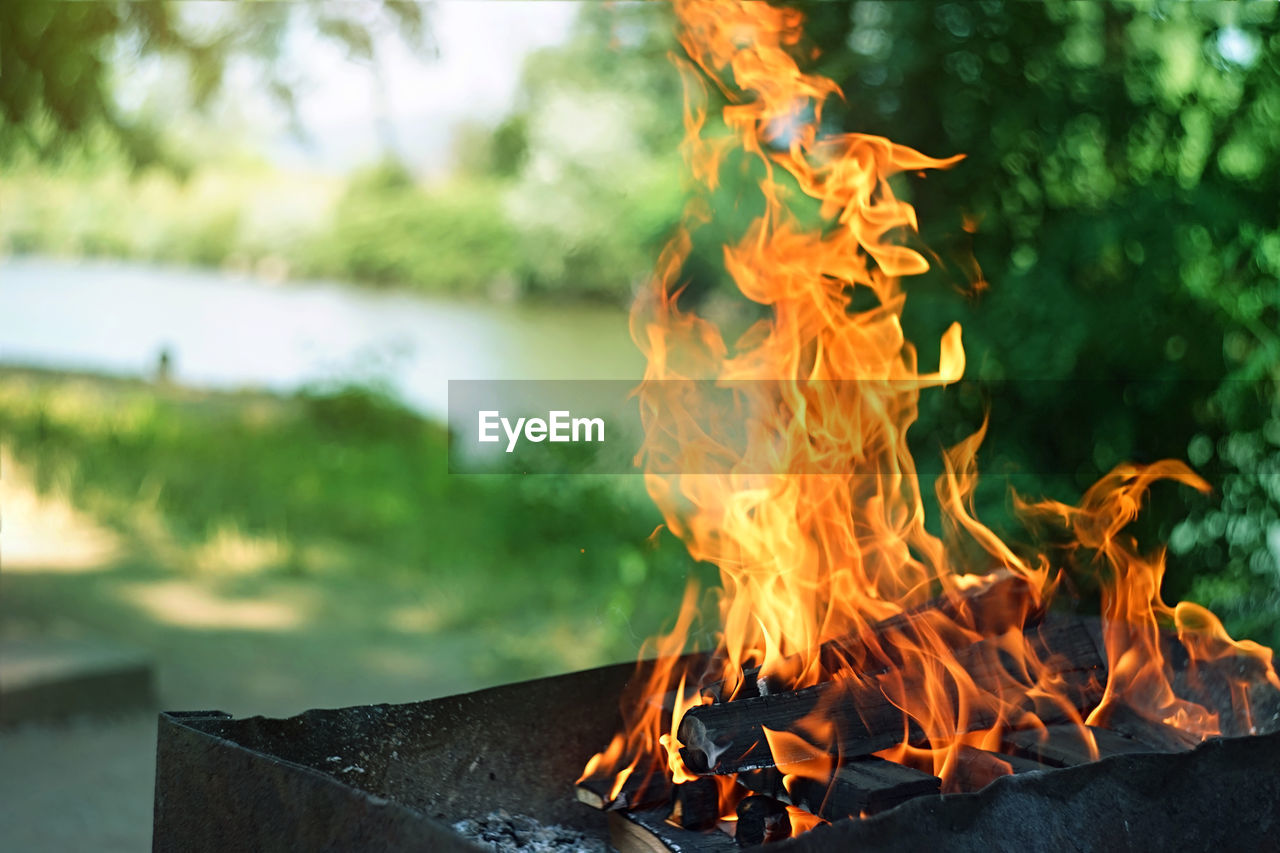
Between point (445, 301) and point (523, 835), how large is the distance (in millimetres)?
5423

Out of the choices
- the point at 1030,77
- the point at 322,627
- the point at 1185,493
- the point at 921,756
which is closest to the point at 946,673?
the point at 921,756

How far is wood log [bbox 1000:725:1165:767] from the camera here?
1681 mm

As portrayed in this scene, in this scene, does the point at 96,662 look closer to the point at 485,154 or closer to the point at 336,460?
the point at 336,460

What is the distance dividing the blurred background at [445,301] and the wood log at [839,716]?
1547 millimetres

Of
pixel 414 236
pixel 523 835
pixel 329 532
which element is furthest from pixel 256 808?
pixel 414 236

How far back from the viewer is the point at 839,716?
5.27 feet

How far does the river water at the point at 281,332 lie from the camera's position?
21.1 ft

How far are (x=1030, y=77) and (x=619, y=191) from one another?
9.86 ft

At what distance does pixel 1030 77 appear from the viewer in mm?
3469

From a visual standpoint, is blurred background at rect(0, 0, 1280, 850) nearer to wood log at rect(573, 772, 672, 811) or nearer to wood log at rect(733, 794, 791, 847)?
wood log at rect(573, 772, 672, 811)

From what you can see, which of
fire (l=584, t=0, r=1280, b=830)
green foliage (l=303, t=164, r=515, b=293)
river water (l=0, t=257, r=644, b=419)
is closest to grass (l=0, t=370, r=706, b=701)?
river water (l=0, t=257, r=644, b=419)

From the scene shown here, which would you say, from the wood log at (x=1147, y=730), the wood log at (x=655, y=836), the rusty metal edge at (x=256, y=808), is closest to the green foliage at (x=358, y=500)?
the wood log at (x=1147, y=730)

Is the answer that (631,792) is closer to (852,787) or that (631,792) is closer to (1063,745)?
(852,787)

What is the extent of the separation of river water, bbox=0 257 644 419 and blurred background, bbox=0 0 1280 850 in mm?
22
